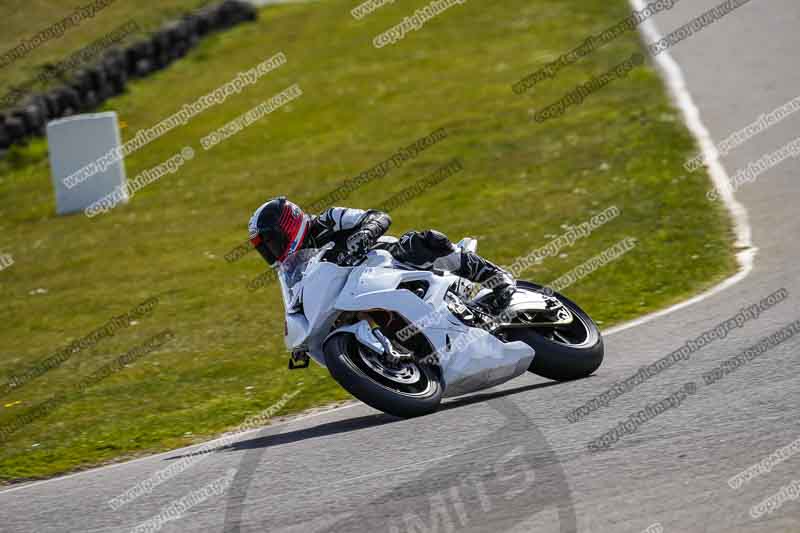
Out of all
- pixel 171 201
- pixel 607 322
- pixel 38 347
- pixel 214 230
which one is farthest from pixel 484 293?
pixel 171 201

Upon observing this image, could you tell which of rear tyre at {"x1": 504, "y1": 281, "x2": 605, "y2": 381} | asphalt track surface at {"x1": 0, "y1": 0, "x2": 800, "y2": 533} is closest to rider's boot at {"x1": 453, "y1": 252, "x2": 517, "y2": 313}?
rear tyre at {"x1": 504, "y1": 281, "x2": 605, "y2": 381}

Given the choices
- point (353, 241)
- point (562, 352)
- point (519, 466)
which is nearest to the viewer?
point (519, 466)

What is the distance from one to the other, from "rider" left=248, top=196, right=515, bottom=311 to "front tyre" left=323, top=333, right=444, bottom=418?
0.73m

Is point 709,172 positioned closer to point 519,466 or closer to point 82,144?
point 519,466

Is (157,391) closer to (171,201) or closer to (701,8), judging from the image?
(171,201)

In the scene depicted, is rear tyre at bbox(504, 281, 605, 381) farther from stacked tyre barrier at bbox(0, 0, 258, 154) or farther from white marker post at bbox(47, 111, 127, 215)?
stacked tyre barrier at bbox(0, 0, 258, 154)

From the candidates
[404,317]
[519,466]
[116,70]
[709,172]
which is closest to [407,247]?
[404,317]

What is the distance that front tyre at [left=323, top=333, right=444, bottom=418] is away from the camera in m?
7.08

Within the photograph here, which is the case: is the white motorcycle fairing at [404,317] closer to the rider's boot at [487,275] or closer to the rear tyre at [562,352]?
the rear tyre at [562,352]

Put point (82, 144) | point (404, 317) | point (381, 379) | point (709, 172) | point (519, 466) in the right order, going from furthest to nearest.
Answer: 1. point (82, 144)
2. point (709, 172)
3. point (404, 317)
4. point (381, 379)
5. point (519, 466)

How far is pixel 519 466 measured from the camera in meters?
6.12

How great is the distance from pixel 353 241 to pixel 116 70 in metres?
18.8

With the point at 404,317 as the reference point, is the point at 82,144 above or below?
below

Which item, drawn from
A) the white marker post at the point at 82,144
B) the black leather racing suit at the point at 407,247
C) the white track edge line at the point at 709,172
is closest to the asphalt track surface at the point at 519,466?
the white track edge line at the point at 709,172
